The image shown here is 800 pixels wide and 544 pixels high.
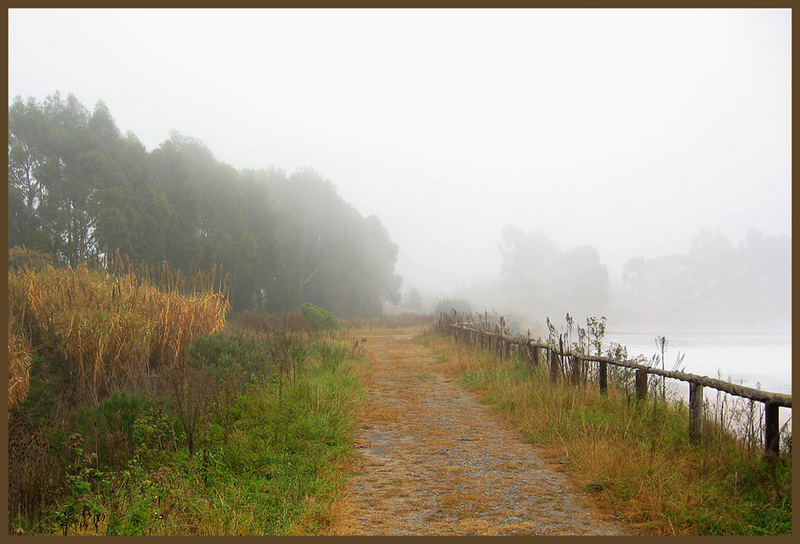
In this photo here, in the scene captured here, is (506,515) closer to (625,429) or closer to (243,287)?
(625,429)

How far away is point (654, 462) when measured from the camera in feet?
17.0

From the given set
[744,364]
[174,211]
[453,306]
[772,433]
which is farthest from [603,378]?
[453,306]

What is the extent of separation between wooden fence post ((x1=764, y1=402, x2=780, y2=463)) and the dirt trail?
6.02 ft

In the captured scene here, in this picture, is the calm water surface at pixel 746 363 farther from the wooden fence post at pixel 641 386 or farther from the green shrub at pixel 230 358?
the green shrub at pixel 230 358

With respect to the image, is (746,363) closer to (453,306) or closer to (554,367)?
(554,367)

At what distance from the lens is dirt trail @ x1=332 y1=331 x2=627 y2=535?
14.1 ft

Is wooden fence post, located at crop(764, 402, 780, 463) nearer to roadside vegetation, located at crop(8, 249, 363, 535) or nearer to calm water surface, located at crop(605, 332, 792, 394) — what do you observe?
roadside vegetation, located at crop(8, 249, 363, 535)

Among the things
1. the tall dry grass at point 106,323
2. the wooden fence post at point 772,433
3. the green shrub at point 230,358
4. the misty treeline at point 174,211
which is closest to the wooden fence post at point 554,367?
the wooden fence post at point 772,433

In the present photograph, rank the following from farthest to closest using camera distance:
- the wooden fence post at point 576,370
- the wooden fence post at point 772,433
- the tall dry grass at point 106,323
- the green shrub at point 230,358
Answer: the green shrub at point 230,358 < the tall dry grass at point 106,323 < the wooden fence post at point 576,370 < the wooden fence post at point 772,433

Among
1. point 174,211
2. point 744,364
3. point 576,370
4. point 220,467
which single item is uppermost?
point 174,211

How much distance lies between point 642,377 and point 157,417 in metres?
6.58

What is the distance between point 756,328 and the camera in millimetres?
41406

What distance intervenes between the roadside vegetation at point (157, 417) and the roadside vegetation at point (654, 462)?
2518 mm

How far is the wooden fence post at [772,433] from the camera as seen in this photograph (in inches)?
194
